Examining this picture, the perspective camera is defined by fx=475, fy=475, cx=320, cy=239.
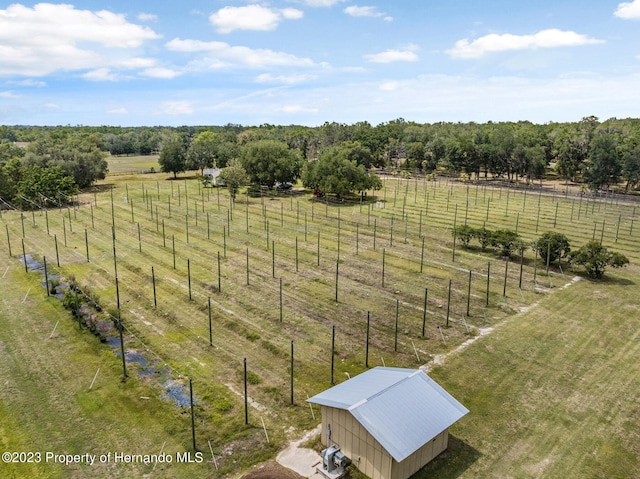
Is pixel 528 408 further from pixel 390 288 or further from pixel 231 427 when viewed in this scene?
pixel 390 288

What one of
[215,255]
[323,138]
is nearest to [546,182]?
[323,138]

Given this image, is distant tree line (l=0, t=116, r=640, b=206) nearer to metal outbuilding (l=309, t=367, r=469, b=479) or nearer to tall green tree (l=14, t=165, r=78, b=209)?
tall green tree (l=14, t=165, r=78, b=209)

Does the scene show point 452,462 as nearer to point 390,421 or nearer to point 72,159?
point 390,421

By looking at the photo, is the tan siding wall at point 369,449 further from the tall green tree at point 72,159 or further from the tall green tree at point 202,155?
the tall green tree at point 202,155

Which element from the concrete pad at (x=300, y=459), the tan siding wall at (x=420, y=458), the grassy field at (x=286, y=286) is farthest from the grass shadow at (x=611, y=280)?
the concrete pad at (x=300, y=459)

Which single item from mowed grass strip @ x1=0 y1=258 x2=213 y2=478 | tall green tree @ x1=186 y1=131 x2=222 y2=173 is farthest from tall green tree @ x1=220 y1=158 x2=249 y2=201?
mowed grass strip @ x1=0 y1=258 x2=213 y2=478

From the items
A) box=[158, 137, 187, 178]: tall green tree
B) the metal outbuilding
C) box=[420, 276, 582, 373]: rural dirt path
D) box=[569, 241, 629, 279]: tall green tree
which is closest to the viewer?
the metal outbuilding
